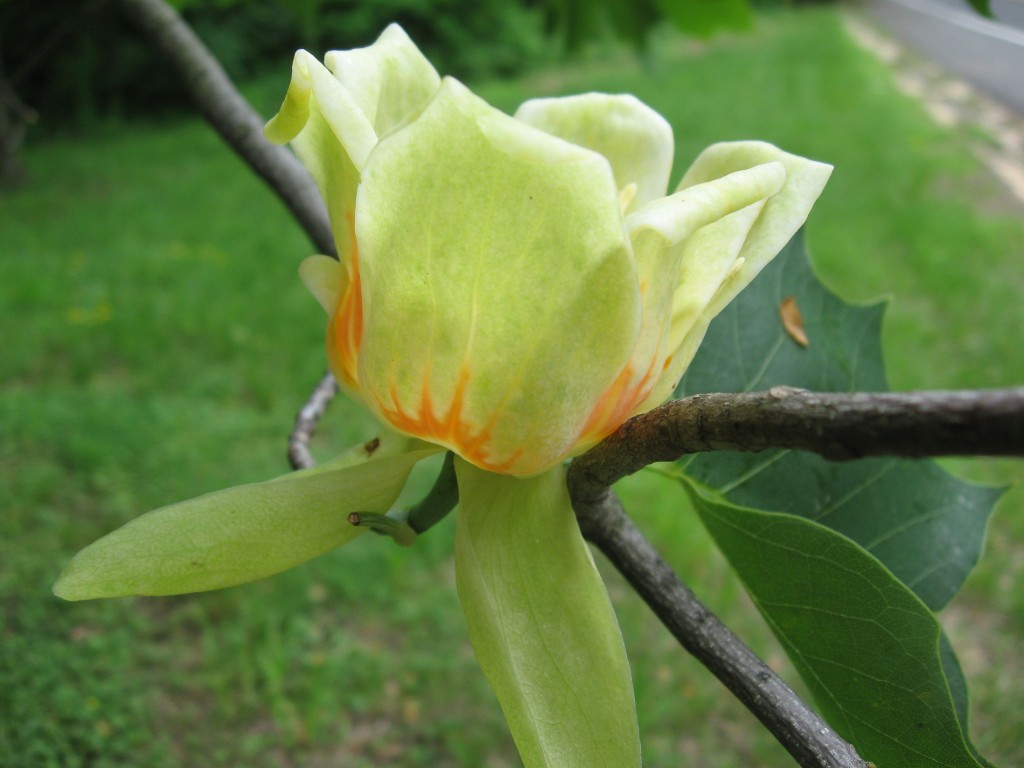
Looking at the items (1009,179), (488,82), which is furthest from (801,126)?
(488,82)

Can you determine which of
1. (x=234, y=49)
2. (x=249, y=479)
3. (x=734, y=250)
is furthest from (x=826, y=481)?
(x=234, y=49)

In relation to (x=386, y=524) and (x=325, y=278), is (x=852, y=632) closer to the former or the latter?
(x=386, y=524)

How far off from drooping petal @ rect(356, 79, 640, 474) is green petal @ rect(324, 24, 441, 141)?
0.48 feet

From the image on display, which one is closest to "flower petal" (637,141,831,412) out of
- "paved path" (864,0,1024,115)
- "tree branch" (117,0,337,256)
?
"tree branch" (117,0,337,256)

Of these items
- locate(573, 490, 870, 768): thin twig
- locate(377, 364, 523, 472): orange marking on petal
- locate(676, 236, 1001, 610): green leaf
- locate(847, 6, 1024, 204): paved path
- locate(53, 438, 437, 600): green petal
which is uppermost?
locate(377, 364, 523, 472): orange marking on petal

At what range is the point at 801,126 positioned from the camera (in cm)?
741

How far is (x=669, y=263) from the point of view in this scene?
0.51 metres

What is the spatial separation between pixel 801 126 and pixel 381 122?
7.49 metres

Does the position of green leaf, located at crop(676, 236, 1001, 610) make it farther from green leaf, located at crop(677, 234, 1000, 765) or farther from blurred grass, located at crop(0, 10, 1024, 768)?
blurred grass, located at crop(0, 10, 1024, 768)

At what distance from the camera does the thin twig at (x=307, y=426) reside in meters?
0.79

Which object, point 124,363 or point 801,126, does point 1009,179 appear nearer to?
point 801,126

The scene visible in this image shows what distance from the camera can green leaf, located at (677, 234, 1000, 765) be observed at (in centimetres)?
57

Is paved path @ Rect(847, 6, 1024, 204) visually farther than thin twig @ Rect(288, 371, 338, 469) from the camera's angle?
Yes

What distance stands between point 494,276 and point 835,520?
18.8 inches
